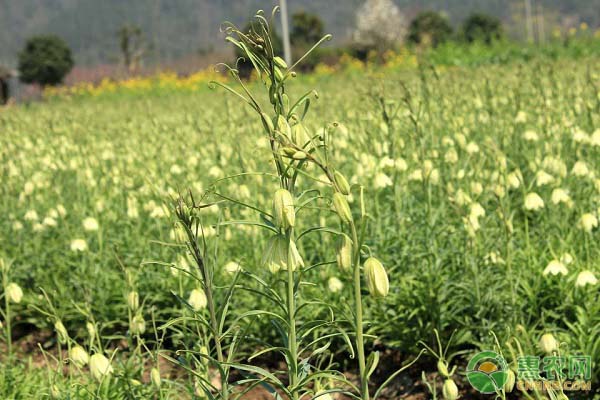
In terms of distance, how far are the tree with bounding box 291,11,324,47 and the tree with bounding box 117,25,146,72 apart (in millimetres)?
6684

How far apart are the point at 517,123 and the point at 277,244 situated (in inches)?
144

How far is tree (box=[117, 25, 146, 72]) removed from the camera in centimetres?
2941

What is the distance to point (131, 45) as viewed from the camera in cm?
3094

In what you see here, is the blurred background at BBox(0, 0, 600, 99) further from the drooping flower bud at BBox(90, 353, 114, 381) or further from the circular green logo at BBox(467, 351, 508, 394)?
the circular green logo at BBox(467, 351, 508, 394)

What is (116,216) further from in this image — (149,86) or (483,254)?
(149,86)

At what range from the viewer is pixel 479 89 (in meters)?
6.88

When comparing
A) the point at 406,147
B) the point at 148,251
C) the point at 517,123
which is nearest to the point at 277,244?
the point at 148,251

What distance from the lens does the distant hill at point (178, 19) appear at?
144ft

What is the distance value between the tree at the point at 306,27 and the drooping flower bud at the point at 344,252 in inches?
1149

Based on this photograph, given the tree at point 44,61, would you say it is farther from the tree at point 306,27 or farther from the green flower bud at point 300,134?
the green flower bud at point 300,134

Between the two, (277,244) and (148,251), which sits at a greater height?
(277,244)

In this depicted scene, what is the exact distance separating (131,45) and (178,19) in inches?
1197

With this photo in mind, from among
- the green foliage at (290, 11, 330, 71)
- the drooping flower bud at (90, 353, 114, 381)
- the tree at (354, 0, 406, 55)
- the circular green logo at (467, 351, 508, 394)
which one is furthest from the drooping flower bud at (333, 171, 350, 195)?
the green foliage at (290, 11, 330, 71)

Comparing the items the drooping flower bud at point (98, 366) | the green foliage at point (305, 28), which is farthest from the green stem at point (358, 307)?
the green foliage at point (305, 28)
